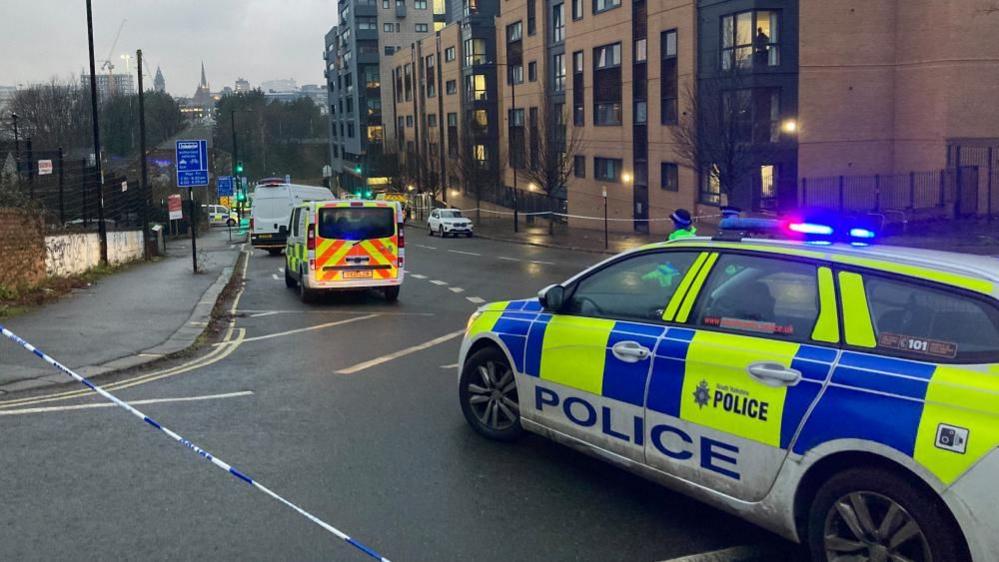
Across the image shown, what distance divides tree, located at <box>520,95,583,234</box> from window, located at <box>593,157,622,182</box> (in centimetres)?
133

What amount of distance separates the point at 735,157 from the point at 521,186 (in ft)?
90.0

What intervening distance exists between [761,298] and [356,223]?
491 inches

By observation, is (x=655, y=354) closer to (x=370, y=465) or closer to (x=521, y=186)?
(x=370, y=465)

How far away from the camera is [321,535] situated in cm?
504

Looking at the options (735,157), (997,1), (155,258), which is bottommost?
(155,258)

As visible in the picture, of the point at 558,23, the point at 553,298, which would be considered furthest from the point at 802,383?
the point at 558,23

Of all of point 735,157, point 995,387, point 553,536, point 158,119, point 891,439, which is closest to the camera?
point 995,387

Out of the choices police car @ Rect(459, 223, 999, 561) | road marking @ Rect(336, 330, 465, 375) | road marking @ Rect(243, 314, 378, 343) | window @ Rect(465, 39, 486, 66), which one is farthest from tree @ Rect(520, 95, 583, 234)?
police car @ Rect(459, 223, 999, 561)

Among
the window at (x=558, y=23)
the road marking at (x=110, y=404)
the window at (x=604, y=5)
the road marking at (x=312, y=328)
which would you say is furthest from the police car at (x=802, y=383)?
the window at (x=558, y=23)

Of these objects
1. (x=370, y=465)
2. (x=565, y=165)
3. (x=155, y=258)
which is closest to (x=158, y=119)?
(x=565, y=165)

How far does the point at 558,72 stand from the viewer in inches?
2092

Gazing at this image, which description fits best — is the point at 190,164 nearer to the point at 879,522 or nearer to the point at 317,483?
the point at 317,483

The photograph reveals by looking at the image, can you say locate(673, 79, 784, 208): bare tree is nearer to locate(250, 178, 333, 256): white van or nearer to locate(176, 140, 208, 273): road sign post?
locate(250, 178, 333, 256): white van

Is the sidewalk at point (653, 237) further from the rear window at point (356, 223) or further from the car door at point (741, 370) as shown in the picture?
the car door at point (741, 370)
